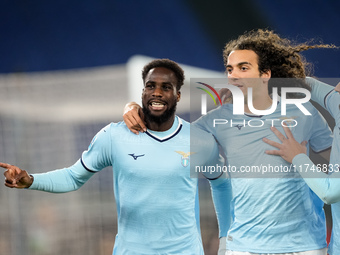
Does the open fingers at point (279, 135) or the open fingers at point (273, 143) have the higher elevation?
the open fingers at point (279, 135)

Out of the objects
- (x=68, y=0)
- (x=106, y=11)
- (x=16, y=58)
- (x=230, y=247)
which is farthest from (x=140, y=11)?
(x=230, y=247)

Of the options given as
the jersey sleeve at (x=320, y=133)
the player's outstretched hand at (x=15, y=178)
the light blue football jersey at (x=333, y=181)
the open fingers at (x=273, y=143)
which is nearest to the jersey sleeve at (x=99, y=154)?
the player's outstretched hand at (x=15, y=178)

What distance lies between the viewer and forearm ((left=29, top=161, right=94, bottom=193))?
2776 mm

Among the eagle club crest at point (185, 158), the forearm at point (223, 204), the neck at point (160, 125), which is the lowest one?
the forearm at point (223, 204)

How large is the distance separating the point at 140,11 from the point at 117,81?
6.05 ft

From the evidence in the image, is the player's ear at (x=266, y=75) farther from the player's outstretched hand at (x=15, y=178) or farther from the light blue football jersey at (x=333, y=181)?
the player's outstretched hand at (x=15, y=178)

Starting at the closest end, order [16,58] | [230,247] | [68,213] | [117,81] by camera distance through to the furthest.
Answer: [230,247] → [68,213] → [117,81] → [16,58]

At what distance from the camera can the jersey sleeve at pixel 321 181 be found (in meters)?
2.48

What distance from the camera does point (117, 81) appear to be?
5.45 metres

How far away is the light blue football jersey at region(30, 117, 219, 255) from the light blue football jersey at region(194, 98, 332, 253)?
→ 0.23 metres

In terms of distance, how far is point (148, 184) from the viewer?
2746mm

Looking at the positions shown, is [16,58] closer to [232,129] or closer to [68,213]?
[68,213]

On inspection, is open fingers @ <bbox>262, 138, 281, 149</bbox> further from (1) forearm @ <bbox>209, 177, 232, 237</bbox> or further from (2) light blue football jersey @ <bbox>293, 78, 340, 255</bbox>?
(1) forearm @ <bbox>209, 177, 232, 237</bbox>

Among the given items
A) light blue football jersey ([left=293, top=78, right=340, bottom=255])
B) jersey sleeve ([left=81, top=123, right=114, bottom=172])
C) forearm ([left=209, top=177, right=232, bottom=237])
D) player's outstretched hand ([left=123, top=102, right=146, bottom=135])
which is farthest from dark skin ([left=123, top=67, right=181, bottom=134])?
light blue football jersey ([left=293, top=78, right=340, bottom=255])
